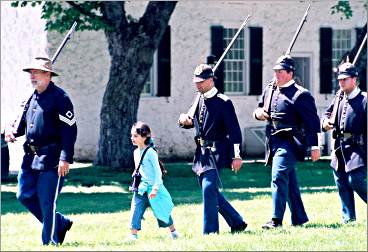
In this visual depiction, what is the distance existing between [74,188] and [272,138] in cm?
850

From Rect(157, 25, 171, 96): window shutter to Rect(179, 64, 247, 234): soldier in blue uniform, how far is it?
53.7 ft

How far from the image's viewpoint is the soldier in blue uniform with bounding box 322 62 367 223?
46.4 ft

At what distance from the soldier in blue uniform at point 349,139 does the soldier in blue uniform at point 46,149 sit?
3779mm

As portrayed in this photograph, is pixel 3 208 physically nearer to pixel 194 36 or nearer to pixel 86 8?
pixel 86 8

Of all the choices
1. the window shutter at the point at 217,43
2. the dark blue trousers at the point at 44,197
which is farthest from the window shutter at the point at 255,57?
the dark blue trousers at the point at 44,197

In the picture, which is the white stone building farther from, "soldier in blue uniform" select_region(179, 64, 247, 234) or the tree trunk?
"soldier in blue uniform" select_region(179, 64, 247, 234)

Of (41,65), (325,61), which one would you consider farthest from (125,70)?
(41,65)

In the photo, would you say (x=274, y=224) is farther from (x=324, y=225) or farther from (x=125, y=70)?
(x=125, y=70)

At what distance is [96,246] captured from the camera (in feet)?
39.7

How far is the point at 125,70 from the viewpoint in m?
25.3

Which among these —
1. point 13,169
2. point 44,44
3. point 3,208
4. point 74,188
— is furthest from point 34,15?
Answer: point 3,208

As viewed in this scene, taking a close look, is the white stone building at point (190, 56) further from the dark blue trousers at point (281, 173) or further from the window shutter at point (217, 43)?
the dark blue trousers at point (281, 173)

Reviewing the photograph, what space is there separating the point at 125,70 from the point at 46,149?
13135 millimetres

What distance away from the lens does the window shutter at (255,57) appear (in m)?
31.1
